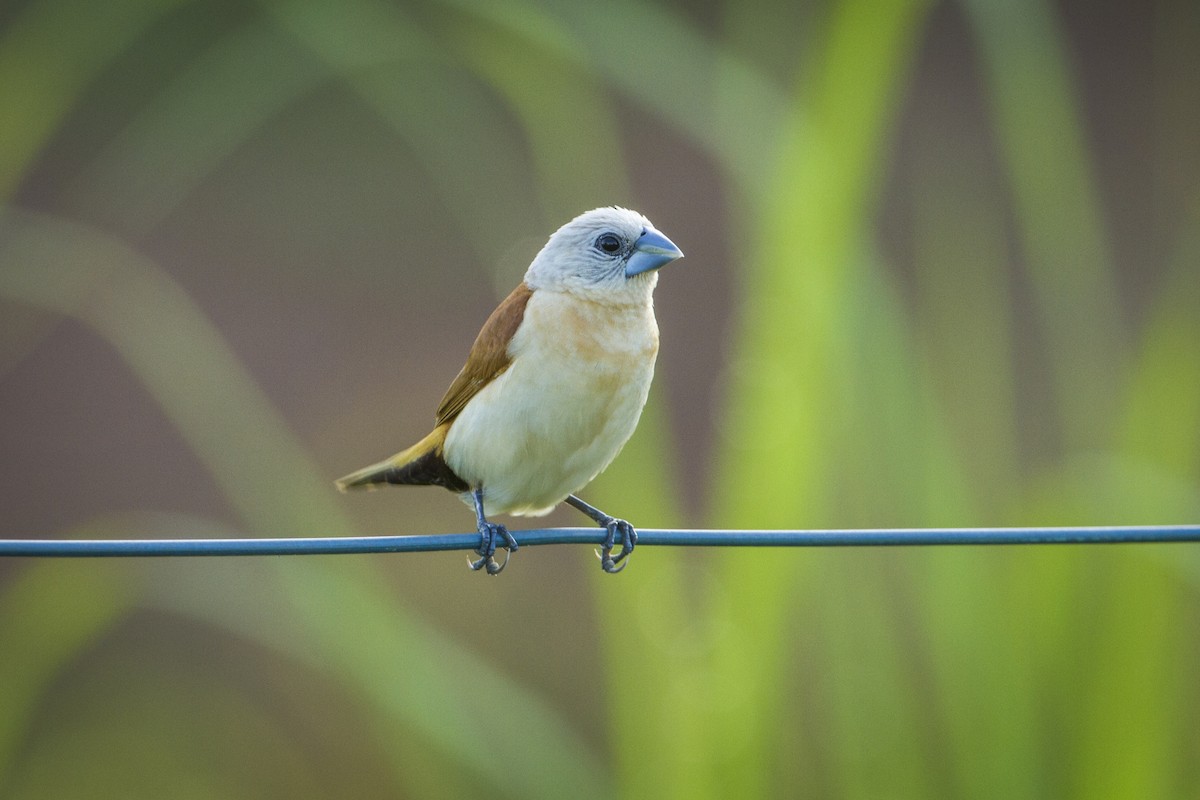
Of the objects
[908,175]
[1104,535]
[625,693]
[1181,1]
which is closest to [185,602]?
[625,693]

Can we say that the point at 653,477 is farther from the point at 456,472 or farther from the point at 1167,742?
the point at 1167,742

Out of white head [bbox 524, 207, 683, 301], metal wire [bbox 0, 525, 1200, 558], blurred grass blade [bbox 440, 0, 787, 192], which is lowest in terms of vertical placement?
metal wire [bbox 0, 525, 1200, 558]

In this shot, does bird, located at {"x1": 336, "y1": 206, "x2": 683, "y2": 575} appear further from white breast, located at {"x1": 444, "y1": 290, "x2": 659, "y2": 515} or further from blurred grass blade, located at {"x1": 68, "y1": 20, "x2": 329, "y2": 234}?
blurred grass blade, located at {"x1": 68, "y1": 20, "x2": 329, "y2": 234}

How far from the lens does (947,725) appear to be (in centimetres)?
210

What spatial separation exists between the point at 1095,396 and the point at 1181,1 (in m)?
1.50

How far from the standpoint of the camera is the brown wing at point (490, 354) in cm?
195

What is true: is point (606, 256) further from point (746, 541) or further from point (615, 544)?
point (746, 541)

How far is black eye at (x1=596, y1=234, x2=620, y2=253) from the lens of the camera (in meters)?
2.02

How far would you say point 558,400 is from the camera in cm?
186

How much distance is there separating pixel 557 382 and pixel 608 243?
11.7 inches

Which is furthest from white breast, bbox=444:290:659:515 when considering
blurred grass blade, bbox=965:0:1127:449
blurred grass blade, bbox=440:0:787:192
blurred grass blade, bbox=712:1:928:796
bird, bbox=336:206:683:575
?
blurred grass blade, bbox=965:0:1127:449

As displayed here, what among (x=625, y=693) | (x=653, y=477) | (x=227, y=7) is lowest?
(x=625, y=693)

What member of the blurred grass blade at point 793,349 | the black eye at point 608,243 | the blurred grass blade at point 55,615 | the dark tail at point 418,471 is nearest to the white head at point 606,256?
the black eye at point 608,243

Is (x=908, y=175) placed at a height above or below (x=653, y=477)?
above
